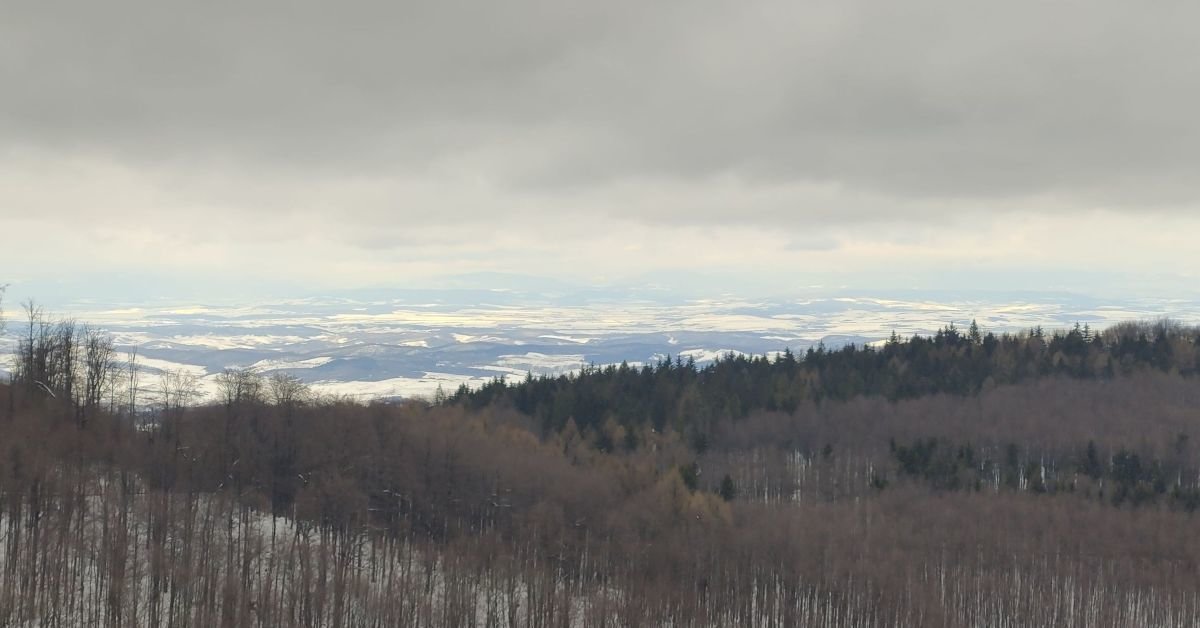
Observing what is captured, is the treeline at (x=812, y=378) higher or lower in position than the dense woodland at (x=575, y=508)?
higher

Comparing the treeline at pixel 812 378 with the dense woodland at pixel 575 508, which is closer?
the dense woodland at pixel 575 508

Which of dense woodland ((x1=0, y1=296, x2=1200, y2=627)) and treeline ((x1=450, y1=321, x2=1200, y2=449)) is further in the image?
treeline ((x1=450, y1=321, x2=1200, y2=449))

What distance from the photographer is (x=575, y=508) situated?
280 ft

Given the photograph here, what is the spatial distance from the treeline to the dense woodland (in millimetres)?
1073

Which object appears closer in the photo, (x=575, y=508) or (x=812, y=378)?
(x=575, y=508)

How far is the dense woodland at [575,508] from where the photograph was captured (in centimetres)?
5672

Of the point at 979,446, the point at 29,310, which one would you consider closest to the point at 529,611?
the point at 29,310

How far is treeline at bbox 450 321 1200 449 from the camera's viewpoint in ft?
435

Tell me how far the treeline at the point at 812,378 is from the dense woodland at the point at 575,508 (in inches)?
42.2

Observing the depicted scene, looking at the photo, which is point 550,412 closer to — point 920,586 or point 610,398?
point 610,398

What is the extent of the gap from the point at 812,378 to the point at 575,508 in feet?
265

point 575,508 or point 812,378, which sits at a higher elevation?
point 812,378

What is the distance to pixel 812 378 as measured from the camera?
15462 cm

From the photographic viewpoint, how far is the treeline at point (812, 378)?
133 m
